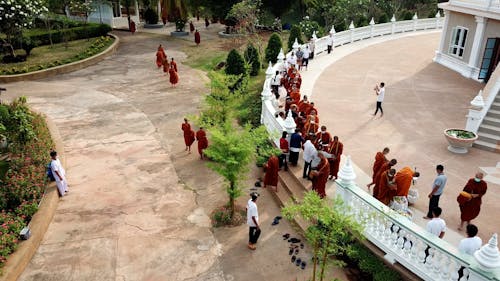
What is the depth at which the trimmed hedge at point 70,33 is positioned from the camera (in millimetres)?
30266

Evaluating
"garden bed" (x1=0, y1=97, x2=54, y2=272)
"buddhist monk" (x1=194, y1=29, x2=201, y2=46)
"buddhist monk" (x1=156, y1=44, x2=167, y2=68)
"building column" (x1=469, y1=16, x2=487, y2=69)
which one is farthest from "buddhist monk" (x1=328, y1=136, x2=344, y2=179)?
"buddhist monk" (x1=194, y1=29, x2=201, y2=46)

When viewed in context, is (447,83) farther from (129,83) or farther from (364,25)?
(129,83)

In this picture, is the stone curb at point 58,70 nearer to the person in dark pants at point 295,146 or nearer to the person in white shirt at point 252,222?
the person in dark pants at point 295,146

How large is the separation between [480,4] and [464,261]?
55.1 feet

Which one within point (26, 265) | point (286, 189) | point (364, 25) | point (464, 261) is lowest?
point (26, 265)

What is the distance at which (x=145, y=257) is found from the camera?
31.4ft

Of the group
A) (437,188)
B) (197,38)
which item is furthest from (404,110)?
(197,38)

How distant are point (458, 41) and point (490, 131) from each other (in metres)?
10.2

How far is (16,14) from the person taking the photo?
2364cm

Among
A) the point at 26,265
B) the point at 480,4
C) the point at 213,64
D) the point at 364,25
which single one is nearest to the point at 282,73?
the point at 213,64

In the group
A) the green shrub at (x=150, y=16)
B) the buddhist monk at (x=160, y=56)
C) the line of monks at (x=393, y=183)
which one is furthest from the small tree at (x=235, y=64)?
the green shrub at (x=150, y=16)

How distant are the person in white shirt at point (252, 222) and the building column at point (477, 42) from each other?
15902mm

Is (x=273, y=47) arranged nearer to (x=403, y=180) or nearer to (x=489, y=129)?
(x=489, y=129)

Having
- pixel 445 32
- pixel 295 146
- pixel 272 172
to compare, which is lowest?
pixel 272 172
